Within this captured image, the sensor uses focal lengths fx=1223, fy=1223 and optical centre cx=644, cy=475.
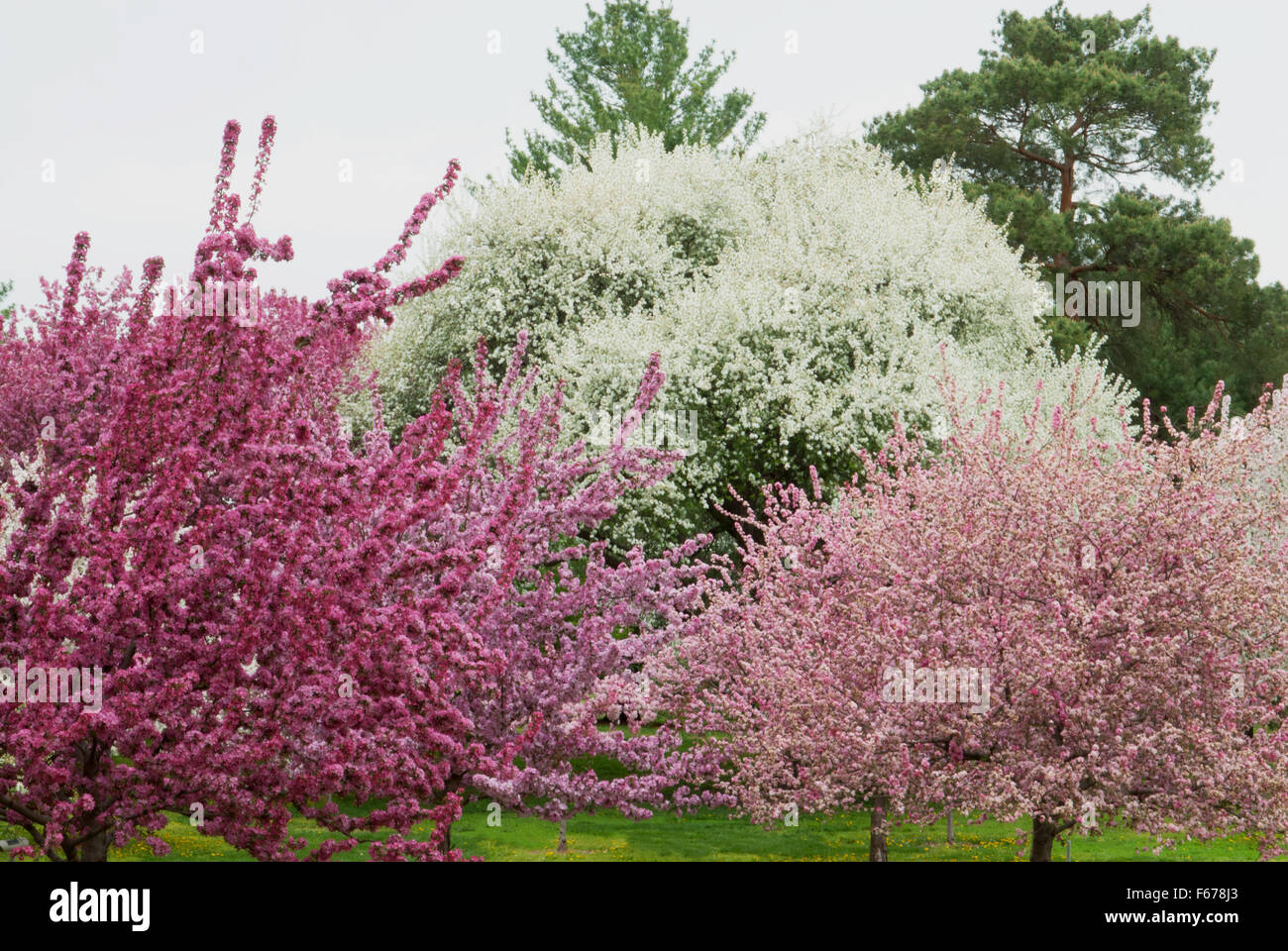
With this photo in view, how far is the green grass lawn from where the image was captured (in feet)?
47.8

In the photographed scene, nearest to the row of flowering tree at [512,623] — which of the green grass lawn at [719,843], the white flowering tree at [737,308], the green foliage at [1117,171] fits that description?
the green grass lawn at [719,843]

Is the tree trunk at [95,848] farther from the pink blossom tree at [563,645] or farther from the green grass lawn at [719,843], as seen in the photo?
the green grass lawn at [719,843]

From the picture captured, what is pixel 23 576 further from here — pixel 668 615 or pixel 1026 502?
pixel 1026 502

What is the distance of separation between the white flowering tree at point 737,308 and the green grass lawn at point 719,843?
5186 mm

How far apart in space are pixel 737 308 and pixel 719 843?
9.18 metres

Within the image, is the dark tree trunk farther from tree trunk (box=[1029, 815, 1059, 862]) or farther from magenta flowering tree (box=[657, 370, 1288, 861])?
tree trunk (box=[1029, 815, 1059, 862])

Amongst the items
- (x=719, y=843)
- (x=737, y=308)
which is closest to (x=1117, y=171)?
(x=737, y=308)

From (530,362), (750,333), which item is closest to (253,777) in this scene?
(750,333)

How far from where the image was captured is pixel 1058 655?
348 inches

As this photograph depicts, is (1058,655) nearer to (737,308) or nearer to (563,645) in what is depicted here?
(563,645)

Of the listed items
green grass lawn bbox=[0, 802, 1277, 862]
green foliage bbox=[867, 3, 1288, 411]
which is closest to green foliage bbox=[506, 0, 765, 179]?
green foliage bbox=[867, 3, 1288, 411]

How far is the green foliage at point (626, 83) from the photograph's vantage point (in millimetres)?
45969

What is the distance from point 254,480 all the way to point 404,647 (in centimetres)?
107
